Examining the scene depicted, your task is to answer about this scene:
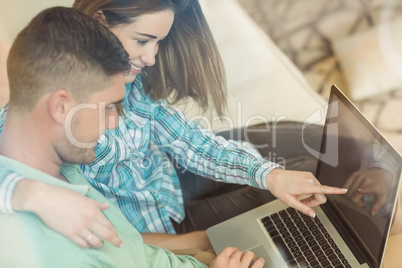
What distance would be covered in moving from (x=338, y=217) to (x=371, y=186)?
15cm

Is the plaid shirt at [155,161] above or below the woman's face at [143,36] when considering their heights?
below

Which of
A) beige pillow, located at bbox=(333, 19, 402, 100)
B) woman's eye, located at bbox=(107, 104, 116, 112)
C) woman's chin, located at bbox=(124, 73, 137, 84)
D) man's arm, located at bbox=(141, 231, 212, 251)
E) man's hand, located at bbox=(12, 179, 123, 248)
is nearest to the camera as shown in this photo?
man's hand, located at bbox=(12, 179, 123, 248)

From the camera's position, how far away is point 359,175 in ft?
2.99

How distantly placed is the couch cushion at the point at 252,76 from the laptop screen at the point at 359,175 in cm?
19

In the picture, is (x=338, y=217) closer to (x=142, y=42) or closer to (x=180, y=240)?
(x=180, y=240)

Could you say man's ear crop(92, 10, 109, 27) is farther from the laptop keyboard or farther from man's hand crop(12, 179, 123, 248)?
the laptop keyboard

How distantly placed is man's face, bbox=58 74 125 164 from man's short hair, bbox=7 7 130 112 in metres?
0.02

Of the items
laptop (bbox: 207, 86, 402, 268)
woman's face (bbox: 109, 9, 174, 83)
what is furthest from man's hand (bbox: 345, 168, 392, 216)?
woman's face (bbox: 109, 9, 174, 83)

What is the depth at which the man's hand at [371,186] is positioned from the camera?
2.74 ft

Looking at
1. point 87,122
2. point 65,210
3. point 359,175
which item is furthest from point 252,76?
point 65,210

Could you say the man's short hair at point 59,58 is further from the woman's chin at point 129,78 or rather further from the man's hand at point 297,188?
the man's hand at point 297,188

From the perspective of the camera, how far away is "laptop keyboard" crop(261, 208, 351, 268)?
0.95 meters

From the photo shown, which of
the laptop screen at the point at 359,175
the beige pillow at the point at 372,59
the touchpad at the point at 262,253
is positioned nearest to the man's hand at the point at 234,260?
the touchpad at the point at 262,253

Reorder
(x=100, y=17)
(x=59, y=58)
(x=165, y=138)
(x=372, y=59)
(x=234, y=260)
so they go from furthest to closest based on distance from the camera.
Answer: (x=372, y=59)
(x=165, y=138)
(x=234, y=260)
(x=100, y=17)
(x=59, y=58)
